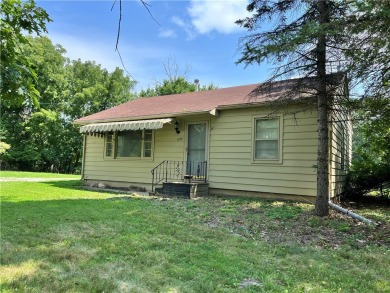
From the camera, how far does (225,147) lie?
32.1 ft

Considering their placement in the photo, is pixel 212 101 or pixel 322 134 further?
pixel 212 101

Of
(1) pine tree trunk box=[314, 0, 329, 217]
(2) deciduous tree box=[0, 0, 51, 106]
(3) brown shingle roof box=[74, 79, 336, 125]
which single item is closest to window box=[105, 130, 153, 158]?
(3) brown shingle roof box=[74, 79, 336, 125]

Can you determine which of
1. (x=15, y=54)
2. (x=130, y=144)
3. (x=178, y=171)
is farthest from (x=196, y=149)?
(x=15, y=54)

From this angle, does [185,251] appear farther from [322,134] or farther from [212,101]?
[212,101]

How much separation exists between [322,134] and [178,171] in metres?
5.51

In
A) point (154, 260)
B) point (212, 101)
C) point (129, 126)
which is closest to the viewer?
point (154, 260)

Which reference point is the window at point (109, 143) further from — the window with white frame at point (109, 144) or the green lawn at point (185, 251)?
the green lawn at point (185, 251)

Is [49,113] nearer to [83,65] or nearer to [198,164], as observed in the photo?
[83,65]

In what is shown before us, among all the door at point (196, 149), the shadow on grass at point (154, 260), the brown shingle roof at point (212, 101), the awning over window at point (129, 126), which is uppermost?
the brown shingle roof at point (212, 101)

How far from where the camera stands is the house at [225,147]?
8.35 meters

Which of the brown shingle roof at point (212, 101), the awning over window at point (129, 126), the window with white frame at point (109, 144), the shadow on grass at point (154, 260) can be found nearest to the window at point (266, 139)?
the brown shingle roof at point (212, 101)

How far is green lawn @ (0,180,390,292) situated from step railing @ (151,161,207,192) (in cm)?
348

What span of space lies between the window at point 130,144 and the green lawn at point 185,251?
5.05 metres

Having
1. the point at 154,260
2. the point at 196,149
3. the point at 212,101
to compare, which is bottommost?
the point at 154,260
